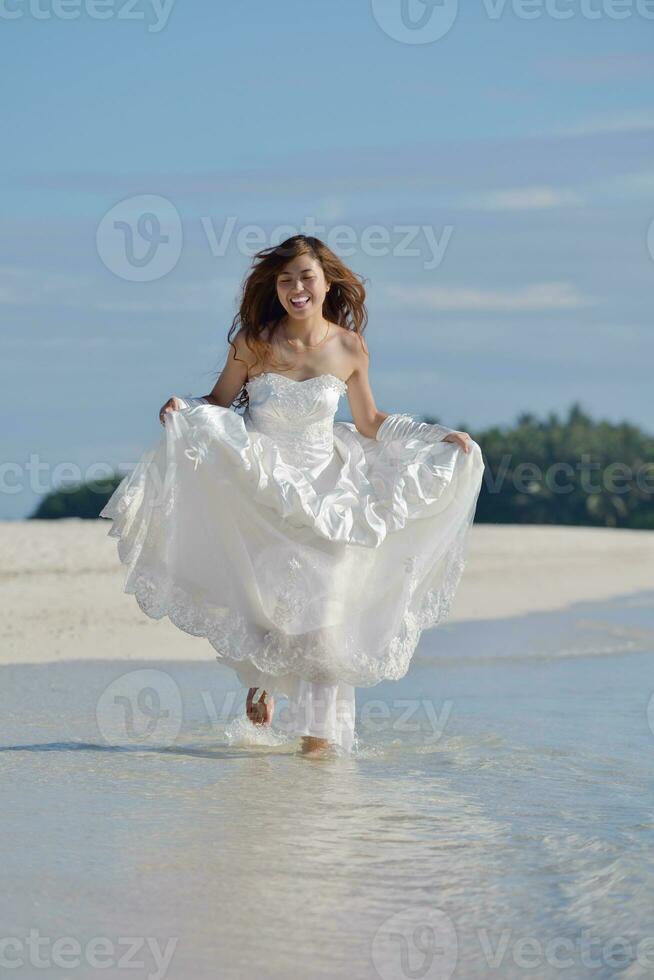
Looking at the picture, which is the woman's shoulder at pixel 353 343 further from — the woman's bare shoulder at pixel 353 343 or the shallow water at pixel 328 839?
the shallow water at pixel 328 839

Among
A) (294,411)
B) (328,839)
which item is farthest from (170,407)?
(328,839)

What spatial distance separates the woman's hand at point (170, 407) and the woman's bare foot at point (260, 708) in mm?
1424

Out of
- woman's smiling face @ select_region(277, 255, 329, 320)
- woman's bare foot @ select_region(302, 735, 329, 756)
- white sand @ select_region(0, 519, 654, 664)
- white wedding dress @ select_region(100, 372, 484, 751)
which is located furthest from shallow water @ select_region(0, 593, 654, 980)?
white sand @ select_region(0, 519, 654, 664)

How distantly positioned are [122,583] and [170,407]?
10.2 metres

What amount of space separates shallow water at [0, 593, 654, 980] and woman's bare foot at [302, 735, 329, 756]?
0.08 metres

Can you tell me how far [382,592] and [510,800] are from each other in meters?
1.22

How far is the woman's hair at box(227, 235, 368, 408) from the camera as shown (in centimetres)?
710

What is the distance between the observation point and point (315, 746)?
7000mm

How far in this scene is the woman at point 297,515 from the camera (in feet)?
22.2

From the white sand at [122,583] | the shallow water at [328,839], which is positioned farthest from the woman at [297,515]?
the white sand at [122,583]

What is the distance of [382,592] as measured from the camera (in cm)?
698

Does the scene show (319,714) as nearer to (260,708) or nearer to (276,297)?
(260,708)

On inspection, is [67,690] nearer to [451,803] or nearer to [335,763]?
[335,763]

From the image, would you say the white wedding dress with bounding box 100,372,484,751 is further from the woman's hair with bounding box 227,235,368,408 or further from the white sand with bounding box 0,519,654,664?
the white sand with bounding box 0,519,654,664
